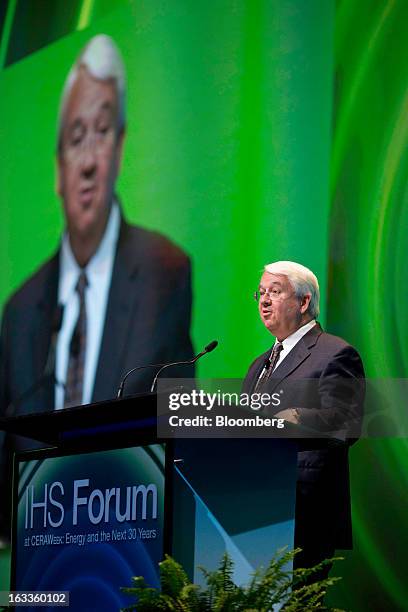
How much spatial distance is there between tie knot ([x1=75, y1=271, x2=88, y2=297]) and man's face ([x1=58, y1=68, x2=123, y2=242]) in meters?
0.20

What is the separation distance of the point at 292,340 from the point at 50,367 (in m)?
2.45

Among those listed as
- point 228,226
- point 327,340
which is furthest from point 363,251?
point 327,340

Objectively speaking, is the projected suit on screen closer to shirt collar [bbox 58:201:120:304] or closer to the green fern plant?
shirt collar [bbox 58:201:120:304]

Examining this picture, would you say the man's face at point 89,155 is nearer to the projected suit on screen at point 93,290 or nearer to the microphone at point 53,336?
the projected suit on screen at point 93,290

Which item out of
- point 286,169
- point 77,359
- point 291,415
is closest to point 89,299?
point 77,359

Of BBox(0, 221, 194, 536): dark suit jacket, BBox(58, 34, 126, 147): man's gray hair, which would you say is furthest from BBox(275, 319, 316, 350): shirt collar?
BBox(58, 34, 126, 147): man's gray hair

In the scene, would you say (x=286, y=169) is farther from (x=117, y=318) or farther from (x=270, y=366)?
(x=270, y=366)

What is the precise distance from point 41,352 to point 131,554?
329 centimetres

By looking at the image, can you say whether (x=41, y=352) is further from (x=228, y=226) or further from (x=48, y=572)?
(x=48, y=572)

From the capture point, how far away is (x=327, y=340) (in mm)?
3375

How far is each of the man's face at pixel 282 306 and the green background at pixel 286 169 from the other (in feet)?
3.06

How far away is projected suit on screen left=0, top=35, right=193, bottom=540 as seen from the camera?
5.21m

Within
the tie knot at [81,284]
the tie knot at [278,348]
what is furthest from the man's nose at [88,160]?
the tie knot at [278,348]

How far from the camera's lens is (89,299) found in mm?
5598
